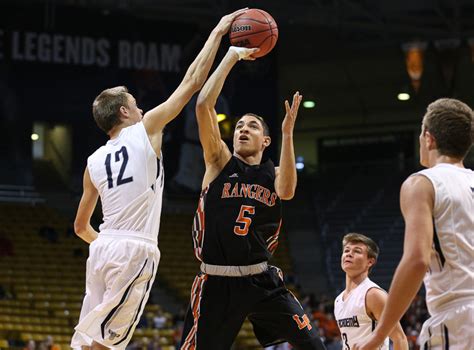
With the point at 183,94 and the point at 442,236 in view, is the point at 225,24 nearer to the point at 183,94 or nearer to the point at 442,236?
the point at 183,94

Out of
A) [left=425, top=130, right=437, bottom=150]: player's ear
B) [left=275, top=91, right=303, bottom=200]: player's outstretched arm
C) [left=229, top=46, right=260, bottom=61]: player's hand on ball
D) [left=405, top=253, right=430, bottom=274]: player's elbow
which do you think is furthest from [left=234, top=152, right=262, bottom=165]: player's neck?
[left=405, top=253, right=430, bottom=274]: player's elbow

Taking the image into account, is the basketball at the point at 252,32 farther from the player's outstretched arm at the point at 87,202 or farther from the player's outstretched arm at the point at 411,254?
the player's outstretched arm at the point at 411,254

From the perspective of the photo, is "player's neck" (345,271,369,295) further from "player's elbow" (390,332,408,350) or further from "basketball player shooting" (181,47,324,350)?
"basketball player shooting" (181,47,324,350)

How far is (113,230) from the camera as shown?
6.04 m

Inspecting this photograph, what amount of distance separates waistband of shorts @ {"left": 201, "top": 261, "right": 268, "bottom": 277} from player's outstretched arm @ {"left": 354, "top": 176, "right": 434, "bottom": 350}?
2637 mm

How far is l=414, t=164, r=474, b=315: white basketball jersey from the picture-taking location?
4020 mm

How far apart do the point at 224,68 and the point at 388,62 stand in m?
22.1

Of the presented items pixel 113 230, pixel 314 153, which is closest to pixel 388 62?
pixel 314 153

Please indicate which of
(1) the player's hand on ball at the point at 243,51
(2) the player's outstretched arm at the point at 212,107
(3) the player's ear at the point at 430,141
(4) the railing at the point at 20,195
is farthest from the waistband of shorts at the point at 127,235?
(4) the railing at the point at 20,195

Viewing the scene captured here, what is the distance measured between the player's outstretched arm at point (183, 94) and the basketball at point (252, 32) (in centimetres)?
35

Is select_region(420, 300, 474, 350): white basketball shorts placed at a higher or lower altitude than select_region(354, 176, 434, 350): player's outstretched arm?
lower

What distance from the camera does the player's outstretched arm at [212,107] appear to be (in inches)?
263

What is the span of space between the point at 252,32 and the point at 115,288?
235cm

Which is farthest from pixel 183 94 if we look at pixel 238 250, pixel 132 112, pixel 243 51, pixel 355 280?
pixel 355 280
